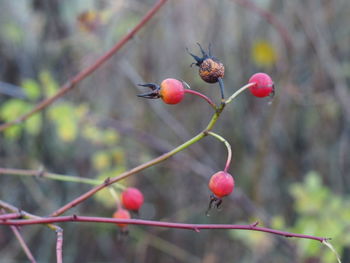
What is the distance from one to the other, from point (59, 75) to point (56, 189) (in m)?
0.86

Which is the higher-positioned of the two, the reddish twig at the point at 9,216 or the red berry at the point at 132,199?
the red berry at the point at 132,199

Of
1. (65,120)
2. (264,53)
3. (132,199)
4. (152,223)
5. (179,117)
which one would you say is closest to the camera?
(152,223)

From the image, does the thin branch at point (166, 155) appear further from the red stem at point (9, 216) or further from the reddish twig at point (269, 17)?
the reddish twig at point (269, 17)

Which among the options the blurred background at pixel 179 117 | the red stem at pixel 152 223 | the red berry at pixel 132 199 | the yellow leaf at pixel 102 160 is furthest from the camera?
the blurred background at pixel 179 117

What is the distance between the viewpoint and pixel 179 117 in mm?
3732

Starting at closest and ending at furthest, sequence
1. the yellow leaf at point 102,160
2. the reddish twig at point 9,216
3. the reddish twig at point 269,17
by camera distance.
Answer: the reddish twig at point 9,216, the reddish twig at point 269,17, the yellow leaf at point 102,160

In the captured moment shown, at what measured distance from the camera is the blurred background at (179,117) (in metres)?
3.25

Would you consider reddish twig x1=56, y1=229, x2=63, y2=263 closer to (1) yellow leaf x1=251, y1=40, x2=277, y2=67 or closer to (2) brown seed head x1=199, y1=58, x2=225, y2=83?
(2) brown seed head x1=199, y1=58, x2=225, y2=83

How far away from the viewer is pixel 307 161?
3.56 meters

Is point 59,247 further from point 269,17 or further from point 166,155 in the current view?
point 269,17

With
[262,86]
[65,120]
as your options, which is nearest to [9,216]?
[262,86]

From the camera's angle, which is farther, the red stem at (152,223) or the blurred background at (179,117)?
the blurred background at (179,117)

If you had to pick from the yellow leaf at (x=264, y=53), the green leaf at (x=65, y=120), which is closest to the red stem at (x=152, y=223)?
the green leaf at (x=65, y=120)

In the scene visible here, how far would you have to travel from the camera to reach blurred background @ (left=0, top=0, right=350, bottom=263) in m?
3.25
